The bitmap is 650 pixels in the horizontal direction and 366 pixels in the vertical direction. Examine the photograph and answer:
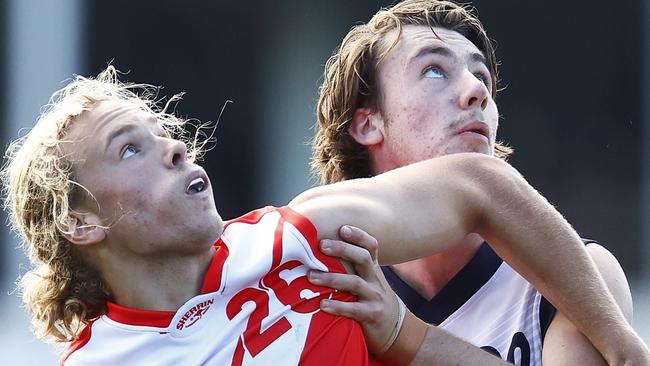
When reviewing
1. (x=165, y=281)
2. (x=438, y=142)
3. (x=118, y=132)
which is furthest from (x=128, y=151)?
(x=438, y=142)

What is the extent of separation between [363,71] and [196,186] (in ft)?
3.37

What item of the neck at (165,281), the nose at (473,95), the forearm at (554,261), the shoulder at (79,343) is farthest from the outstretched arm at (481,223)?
the shoulder at (79,343)

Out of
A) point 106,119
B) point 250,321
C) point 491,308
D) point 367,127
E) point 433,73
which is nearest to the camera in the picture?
point 250,321

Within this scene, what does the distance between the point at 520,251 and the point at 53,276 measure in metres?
0.92

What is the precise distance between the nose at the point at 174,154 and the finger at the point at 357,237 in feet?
1.07

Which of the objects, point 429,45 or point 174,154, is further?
point 429,45

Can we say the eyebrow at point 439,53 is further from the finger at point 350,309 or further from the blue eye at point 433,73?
the finger at point 350,309

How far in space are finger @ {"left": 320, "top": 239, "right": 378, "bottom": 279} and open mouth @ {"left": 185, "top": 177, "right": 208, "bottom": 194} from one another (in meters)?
0.25

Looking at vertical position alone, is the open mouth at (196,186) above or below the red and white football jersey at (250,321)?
above

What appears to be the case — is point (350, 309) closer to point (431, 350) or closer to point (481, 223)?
point (431, 350)

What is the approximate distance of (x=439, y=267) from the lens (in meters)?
2.76

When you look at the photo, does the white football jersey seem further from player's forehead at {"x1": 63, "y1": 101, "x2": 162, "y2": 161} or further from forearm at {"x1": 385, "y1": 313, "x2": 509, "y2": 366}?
player's forehead at {"x1": 63, "y1": 101, "x2": 162, "y2": 161}

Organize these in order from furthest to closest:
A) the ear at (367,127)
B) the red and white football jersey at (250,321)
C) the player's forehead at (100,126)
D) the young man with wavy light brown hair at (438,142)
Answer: the ear at (367,127)
the young man with wavy light brown hair at (438,142)
the player's forehead at (100,126)
the red and white football jersey at (250,321)

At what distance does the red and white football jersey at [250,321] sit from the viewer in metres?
2.10
